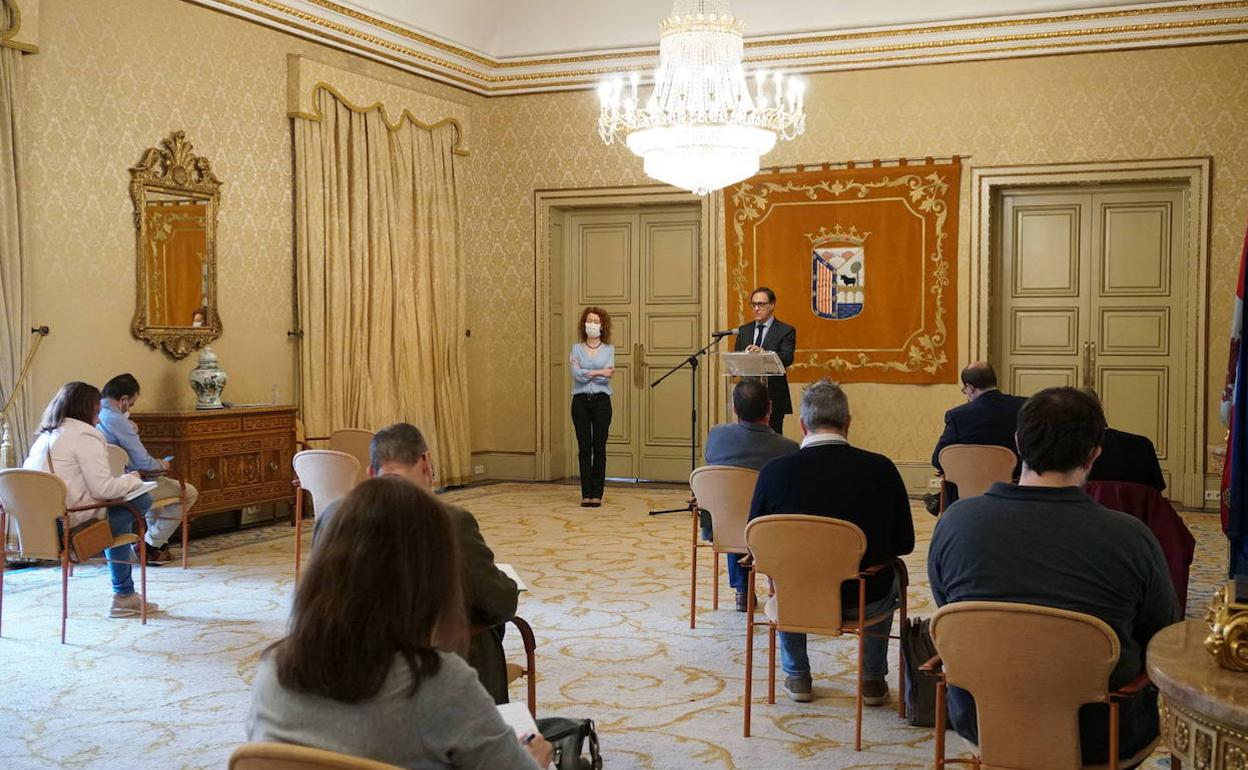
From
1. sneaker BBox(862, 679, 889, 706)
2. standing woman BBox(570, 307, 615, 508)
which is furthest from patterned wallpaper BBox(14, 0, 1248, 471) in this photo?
sneaker BBox(862, 679, 889, 706)

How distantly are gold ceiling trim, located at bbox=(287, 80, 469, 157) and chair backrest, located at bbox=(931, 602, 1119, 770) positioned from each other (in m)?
7.76

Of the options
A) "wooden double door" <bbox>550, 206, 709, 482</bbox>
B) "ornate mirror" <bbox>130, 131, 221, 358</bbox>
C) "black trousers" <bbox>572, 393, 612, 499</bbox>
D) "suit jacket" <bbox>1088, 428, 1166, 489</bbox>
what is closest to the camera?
"suit jacket" <bbox>1088, 428, 1166, 489</bbox>

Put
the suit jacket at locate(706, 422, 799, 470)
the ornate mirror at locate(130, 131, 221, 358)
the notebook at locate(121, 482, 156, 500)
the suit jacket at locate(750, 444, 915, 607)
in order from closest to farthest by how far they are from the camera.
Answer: the suit jacket at locate(750, 444, 915, 607)
the suit jacket at locate(706, 422, 799, 470)
the notebook at locate(121, 482, 156, 500)
the ornate mirror at locate(130, 131, 221, 358)

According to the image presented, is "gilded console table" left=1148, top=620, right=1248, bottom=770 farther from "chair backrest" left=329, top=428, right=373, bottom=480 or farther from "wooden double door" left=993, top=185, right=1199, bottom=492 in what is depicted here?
"wooden double door" left=993, top=185, right=1199, bottom=492

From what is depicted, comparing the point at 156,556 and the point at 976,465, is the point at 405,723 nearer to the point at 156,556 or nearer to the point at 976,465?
the point at 976,465

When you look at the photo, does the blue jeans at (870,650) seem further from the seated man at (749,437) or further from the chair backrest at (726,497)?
the seated man at (749,437)

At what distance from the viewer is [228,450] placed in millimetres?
8195

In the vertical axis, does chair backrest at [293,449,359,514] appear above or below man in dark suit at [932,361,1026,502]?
below

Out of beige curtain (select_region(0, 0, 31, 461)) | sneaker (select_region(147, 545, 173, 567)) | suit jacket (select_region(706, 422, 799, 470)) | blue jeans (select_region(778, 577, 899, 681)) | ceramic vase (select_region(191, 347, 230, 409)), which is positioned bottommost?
sneaker (select_region(147, 545, 173, 567))

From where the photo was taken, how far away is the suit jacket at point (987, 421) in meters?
6.11

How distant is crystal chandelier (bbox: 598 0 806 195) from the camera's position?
23.9 ft

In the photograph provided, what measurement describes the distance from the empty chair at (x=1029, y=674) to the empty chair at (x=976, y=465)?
122 inches

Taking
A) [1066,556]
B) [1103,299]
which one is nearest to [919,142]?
[1103,299]

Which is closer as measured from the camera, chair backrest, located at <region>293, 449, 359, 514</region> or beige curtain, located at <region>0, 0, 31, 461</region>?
chair backrest, located at <region>293, 449, 359, 514</region>
